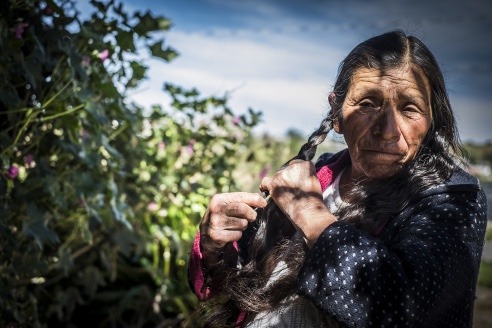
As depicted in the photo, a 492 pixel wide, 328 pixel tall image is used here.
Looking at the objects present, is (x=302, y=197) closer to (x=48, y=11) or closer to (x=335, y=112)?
(x=335, y=112)

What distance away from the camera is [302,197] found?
1.39 m

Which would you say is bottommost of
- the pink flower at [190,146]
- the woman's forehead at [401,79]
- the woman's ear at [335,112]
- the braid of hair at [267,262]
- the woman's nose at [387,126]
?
the pink flower at [190,146]

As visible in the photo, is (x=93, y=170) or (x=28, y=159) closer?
(x=28, y=159)

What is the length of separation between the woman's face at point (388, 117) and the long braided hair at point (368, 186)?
0.03 meters

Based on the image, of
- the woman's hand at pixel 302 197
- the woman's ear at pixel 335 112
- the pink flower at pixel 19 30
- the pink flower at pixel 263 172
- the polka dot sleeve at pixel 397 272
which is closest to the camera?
the polka dot sleeve at pixel 397 272

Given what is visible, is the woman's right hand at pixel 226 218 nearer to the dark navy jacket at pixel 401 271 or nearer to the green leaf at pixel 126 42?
the dark navy jacket at pixel 401 271

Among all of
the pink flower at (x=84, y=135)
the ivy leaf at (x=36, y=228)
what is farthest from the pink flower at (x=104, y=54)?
the ivy leaf at (x=36, y=228)

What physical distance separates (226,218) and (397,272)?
50 cm

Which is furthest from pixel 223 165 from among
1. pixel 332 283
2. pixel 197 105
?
pixel 332 283

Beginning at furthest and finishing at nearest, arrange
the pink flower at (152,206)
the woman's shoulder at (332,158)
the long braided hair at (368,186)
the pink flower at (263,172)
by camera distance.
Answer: the pink flower at (263,172) → the pink flower at (152,206) → the woman's shoulder at (332,158) → the long braided hair at (368,186)

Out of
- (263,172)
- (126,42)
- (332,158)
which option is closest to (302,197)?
(332,158)

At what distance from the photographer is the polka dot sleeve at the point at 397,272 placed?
120 cm

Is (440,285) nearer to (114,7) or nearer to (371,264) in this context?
(371,264)

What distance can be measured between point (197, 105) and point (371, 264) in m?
2.18
